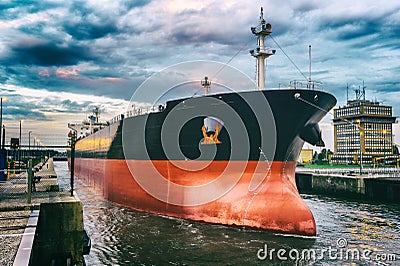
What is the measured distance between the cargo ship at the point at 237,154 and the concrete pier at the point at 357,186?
9.75 meters

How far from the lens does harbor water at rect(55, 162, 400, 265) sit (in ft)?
27.2

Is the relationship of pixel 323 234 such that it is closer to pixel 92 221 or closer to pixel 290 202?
pixel 290 202

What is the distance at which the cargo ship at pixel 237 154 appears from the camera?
35.1 feet

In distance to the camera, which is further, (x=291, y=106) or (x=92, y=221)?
(x=92, y=221)

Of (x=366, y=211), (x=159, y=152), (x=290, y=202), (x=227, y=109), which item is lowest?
(x=366, y=211)

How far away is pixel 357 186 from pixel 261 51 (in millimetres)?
13011

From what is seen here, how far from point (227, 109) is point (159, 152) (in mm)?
3447

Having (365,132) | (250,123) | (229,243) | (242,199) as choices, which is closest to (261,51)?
(250,123)

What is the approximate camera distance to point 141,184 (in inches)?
564

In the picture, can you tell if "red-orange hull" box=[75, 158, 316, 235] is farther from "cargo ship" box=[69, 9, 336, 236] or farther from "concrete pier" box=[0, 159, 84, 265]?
"concrete pier" box=[0, 159, 84, 265]

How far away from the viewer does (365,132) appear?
244 feet

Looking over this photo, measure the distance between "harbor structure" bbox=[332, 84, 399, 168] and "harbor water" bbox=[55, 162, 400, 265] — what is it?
205ft

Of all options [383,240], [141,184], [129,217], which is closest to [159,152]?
[141,184]

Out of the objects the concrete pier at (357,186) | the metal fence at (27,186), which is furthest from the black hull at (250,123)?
the concrete pier at (357,186)
